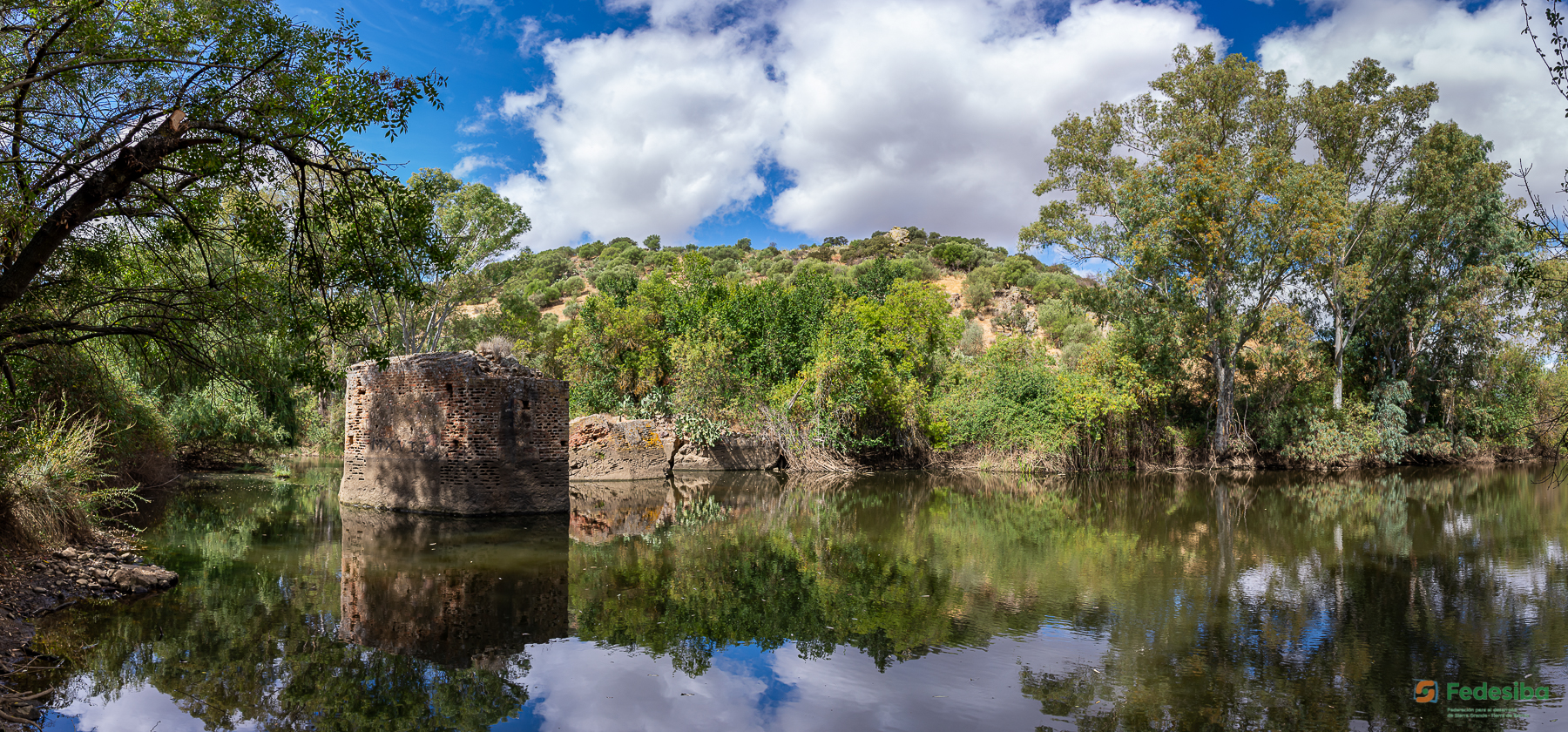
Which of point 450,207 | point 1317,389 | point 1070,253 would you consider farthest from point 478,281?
point 1317,389

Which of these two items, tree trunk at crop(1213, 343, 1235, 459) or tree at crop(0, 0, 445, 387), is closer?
tree at crop(0, 0, 445, 387)

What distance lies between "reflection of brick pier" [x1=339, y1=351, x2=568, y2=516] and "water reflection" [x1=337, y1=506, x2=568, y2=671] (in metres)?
0.89

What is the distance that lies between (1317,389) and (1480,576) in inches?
854

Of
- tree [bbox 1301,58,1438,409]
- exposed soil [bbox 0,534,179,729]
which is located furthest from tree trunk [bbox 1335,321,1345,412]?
exposed soil [bbox 0,534,179,729]

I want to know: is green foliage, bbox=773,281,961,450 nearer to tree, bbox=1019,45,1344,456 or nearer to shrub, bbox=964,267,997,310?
tree, bbox=1019,45,1344,456

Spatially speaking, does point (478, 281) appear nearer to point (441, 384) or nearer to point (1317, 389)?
point (441, 384)

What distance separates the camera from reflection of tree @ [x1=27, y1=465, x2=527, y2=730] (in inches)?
217

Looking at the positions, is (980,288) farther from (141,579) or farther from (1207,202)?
(141,579)

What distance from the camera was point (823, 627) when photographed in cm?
768

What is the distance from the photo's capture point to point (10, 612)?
712 cm

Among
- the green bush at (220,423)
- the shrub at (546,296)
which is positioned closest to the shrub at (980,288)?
the shrub at (546,296)

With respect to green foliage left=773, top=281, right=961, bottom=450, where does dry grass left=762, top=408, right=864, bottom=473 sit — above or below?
below

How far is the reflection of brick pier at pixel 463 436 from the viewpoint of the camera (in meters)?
14.9

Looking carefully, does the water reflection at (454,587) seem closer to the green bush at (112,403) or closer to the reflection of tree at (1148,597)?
the reflection of tree at (1148,597)
